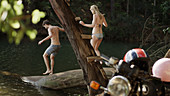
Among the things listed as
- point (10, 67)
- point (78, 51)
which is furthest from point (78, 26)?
point (10, 67)

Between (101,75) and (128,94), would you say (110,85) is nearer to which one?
(128,94)

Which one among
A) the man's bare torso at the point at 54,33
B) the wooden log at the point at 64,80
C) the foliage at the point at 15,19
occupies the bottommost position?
the wooden log at the point at 64,80

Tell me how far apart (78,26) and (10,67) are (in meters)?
6.89

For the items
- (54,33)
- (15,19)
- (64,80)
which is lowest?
(64,80)

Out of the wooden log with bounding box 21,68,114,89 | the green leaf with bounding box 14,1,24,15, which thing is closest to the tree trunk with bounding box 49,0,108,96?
the wooden log with bounding box 21,68,114,89

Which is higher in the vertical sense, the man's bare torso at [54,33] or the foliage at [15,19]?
the foliage at [15,19]

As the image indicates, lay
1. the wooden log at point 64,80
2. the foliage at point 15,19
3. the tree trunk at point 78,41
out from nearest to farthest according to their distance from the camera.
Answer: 1. the foliage at point 15,19
2. the tree trunk at point 78,41
3. the wooden log at point 64,80

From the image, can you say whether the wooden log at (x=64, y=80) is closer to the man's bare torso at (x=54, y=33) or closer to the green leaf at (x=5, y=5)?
the man's bare torso at (x=54, y=33)

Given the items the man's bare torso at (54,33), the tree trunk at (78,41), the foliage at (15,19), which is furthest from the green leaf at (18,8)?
the man's bare torso at (54,33)

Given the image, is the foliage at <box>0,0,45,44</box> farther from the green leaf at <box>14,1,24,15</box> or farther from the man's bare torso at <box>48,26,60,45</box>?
the man's bare torso at <box>48,26,60,45</box>

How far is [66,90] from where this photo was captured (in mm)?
7738

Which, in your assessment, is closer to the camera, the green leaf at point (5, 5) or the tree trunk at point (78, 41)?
the green leaf at point (5, 5)

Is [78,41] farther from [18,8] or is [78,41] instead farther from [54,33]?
[18,8]

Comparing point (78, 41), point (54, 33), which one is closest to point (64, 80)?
point (54, 33)
